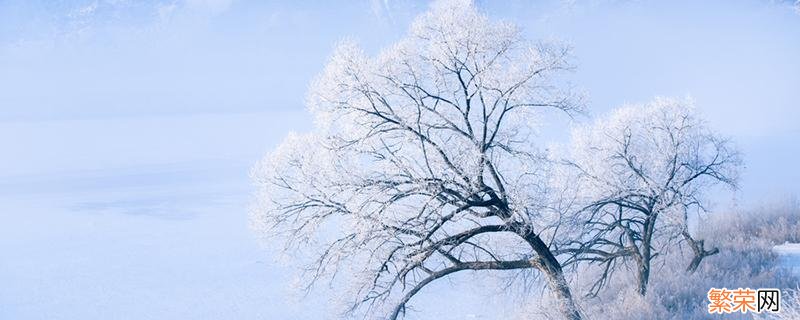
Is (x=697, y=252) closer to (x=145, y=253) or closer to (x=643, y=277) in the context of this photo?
(x=643, y=277)

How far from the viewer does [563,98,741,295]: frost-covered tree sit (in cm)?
1235

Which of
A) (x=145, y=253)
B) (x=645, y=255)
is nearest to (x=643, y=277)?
(x=645, y=255)

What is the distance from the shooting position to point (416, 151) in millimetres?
10727

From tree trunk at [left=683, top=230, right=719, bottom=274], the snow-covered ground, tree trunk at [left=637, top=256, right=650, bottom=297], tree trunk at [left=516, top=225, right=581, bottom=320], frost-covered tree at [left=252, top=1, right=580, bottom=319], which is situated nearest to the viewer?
frost-covered tree at [left=252, top=1, right=580, bottom=319]

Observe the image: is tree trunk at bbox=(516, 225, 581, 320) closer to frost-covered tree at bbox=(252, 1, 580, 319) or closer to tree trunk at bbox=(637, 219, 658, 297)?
frost-covered tree at bbox=(252, 1, 580, 319)

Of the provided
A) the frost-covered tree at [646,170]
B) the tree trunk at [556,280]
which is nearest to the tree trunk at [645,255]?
the frost-covered tree at [646,170]

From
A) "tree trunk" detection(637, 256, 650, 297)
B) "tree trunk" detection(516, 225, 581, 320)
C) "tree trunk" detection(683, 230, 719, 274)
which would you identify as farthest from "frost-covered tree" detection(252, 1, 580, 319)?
"tree trunk" detection(683, 230, 719, 274)

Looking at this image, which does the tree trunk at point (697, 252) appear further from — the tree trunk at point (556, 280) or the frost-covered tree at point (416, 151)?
the frost-covered tree at point (416, 151)

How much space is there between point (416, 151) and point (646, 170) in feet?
13.9

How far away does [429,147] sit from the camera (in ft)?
35.0

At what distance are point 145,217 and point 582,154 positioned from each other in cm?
2486

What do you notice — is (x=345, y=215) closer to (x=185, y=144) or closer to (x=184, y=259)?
(x=184, y=259)

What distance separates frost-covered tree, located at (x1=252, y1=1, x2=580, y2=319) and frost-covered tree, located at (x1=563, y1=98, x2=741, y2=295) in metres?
2.10

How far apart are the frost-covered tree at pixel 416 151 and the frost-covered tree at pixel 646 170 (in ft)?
6.88
